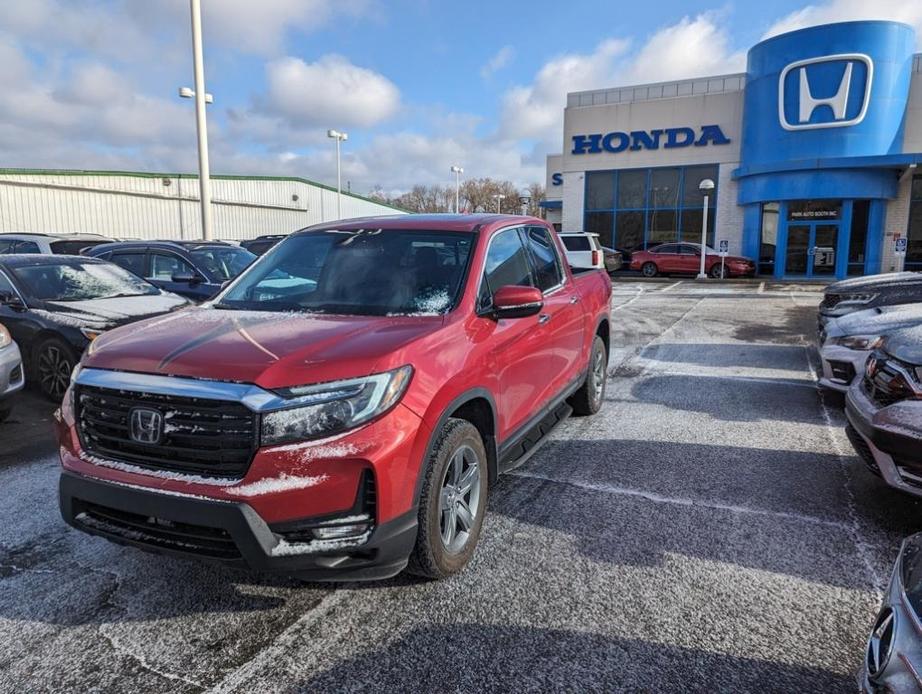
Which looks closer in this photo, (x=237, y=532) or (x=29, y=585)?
(x=237, y=532)

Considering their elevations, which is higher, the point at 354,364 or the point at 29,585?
the point at 354,364

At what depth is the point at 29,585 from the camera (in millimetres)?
3137

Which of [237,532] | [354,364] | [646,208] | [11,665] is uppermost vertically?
[646,208]

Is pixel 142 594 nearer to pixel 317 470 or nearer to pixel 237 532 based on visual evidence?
pixel 237 532

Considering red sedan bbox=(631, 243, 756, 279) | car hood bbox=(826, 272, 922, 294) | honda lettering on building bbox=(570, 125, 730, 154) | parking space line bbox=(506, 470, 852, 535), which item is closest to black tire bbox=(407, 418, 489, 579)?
parking space line bbox=(506, 470, 852, 535)

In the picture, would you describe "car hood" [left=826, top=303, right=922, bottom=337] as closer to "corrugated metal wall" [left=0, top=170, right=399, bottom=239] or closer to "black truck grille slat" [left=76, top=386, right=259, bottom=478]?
"black truck grille slat" [left=76, top=386, right=259, bottom=478]

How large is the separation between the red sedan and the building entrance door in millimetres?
1635

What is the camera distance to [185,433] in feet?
8.53

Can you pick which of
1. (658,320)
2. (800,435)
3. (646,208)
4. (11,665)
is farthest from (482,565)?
(646,208)

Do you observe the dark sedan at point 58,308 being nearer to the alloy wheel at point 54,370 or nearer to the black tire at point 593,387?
the alloy wheel at point 54,370

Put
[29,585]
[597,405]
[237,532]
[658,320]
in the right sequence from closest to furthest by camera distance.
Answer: [237,532] → [29,585] → [597,405] → [658,320]

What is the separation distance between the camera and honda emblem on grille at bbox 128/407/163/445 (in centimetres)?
264

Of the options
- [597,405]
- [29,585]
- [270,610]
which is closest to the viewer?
[270,610]

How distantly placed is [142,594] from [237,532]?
3.32ft
